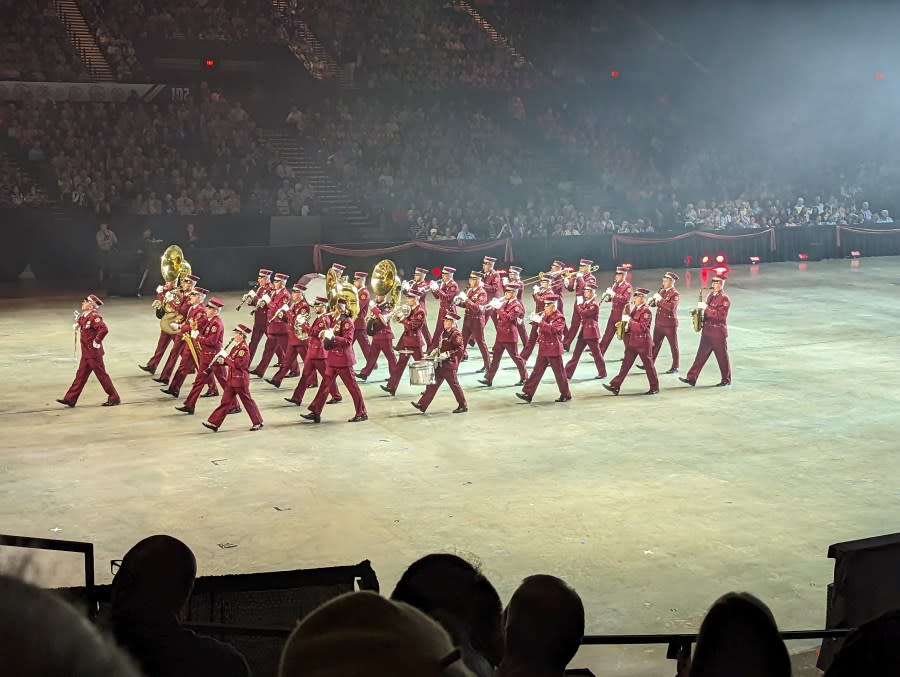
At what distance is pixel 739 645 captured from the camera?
2.82 m

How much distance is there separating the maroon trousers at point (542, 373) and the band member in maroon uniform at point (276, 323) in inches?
150

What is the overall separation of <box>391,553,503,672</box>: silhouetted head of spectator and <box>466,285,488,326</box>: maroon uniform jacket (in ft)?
45.9

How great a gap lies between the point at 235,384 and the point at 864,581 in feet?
27.4

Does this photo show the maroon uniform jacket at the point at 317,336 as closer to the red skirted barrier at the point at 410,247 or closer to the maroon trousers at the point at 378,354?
the maroon trousers at the point at 378,354

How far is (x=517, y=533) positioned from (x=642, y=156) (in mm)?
29866

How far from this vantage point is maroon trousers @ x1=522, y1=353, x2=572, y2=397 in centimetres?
1472

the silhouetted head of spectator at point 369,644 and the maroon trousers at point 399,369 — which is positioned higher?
the silhouetted head of spectator at point 369,644

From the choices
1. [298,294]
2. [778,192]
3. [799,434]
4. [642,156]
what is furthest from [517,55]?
[799,434]

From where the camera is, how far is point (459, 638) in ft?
10.3

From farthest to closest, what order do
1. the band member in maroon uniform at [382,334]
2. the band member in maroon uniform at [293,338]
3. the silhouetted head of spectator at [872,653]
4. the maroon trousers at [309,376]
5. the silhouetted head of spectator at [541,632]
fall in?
the band member in maroon uniform at [382,334] < the band member in maroon uniform at [293,338] < the maroon trousers at [309,376] < the silhouetted head of spectator at [541,632] < the silhouetted head of spectator at [872,653]

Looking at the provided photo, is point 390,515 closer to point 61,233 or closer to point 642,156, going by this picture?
point 61,233

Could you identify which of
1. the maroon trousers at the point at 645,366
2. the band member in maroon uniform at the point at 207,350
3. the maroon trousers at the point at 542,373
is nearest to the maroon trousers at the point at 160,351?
the band member in maroon uniform at the point at 207,350

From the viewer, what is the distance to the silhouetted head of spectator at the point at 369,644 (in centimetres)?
144

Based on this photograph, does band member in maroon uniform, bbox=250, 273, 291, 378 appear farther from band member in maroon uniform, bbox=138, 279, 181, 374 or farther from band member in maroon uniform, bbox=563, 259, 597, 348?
band member in maroon uniform, bbox=563, 259, 597, 348
